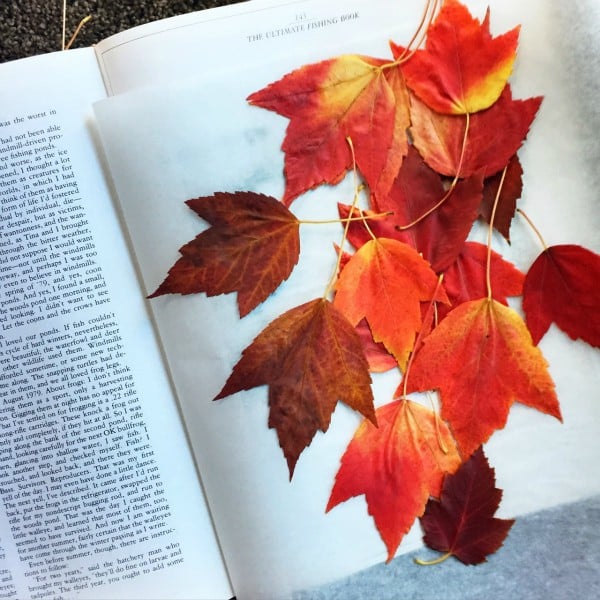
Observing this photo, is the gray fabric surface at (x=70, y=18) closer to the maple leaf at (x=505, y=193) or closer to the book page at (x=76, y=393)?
the book page at (x=76, y=393)

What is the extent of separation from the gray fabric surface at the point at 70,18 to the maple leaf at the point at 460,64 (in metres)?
0.15

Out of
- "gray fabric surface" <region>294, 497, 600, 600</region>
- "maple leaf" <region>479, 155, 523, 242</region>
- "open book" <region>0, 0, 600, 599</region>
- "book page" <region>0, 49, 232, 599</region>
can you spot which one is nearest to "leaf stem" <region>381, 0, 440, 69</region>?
"open book" <region>0, 0, 600, 599</region>

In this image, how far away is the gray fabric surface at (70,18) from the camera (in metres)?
0.47

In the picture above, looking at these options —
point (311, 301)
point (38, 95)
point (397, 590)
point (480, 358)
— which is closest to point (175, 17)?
point (38, 95)

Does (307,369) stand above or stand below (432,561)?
Result: above

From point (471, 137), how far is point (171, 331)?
259mm

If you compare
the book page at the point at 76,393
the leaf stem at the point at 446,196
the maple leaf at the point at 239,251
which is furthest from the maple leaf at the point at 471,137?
the book page at the point at 76,393

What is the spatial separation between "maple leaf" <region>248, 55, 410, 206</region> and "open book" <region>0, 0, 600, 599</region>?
0.5 inches

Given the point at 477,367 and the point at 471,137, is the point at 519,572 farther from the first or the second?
the point at 471,137

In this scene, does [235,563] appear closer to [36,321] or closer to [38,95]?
[36,321]

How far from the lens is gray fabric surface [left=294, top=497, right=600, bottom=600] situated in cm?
48

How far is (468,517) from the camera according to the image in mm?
466

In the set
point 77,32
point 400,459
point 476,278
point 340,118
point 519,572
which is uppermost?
point 77,32

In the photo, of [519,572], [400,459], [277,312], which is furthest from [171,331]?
[519,572]
